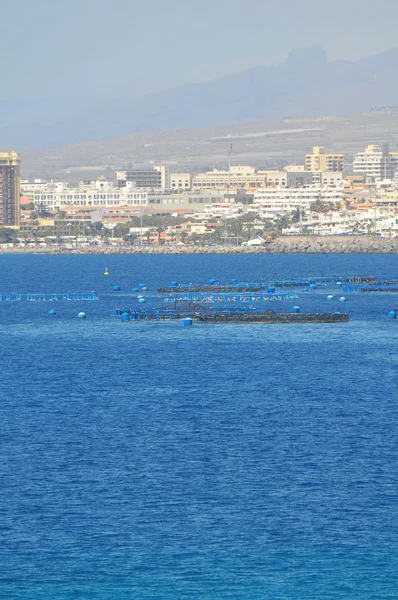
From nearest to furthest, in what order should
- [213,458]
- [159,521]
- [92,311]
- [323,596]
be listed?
[323,596] → [159,521] → [213,458] → [92,311]

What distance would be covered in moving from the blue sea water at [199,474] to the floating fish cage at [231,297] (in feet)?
125

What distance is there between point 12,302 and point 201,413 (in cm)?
7203

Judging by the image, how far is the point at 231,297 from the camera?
11969 cm

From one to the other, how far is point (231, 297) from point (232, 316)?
22.0m

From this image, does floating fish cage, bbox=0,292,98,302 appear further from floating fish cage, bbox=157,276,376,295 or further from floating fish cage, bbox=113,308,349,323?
floating fish cage, bbox=113,308,349,323

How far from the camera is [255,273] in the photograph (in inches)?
6634

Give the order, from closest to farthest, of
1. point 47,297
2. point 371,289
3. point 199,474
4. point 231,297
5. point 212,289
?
point 199,474
point 231,297
point 212,289
point 47,297
point 371,289

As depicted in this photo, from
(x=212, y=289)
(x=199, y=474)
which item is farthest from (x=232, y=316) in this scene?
(x=199, y=474)

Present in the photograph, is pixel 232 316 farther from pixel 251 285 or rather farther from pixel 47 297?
pixel 251 285

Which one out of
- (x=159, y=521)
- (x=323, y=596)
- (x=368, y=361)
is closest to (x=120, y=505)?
(x=159, y=521)

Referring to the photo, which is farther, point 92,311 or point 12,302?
point 12,302

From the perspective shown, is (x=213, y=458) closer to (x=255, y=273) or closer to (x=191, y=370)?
(x=191, y=370)

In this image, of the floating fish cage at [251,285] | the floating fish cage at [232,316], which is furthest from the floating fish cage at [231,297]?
the floating fish cage at [232,316]

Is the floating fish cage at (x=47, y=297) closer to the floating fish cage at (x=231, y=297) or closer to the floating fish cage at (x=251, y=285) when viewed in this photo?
the floating fish cage at (x=251, y=285)
